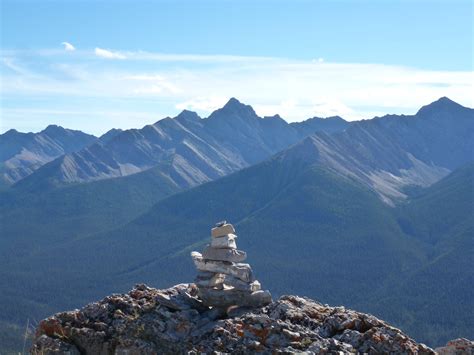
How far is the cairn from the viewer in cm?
2972

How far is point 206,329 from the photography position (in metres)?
27.7

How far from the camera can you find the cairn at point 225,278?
29719 millimetres

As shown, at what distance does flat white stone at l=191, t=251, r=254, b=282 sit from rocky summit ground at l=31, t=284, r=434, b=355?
162 cm

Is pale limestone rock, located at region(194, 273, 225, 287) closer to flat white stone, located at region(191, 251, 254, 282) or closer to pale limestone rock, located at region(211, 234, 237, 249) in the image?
flat white stone, located at region(191, 251, 254, 282)

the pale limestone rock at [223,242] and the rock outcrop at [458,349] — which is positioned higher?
the pale limestone rock at [223,242]

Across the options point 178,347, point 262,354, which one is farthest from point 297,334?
point 178,347

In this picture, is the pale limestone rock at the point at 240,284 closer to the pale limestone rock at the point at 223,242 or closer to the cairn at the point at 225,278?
the cairn at the point at 225,278

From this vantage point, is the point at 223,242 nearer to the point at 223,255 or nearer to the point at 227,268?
the point at 223,255

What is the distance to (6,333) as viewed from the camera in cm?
18425

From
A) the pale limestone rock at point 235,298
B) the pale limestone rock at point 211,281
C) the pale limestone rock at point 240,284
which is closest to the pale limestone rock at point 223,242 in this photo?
the pale limestone rock at point 211,281

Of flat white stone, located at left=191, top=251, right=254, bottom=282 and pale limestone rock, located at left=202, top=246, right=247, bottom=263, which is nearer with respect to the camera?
flat white stone, located at left=191, top=251, right=254, bottom=282

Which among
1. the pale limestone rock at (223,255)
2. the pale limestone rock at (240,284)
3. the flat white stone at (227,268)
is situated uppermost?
the pale limestone rock at (223,255)

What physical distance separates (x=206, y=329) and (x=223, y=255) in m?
4.32

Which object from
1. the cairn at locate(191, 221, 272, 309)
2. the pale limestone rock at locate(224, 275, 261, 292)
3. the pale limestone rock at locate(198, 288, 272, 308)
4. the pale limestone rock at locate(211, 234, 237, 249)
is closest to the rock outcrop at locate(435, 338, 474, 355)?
the cairn at locate(191, 221, 272, 309)
